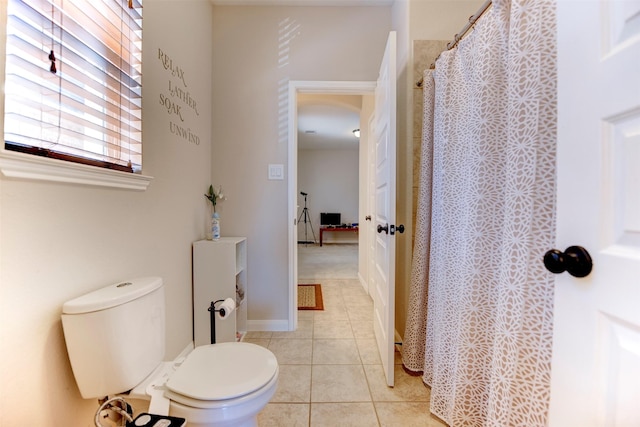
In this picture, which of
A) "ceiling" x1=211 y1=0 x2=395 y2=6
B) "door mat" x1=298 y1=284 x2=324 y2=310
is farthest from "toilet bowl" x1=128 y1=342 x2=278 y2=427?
"ceiling" x1=211 y1=0 x2=395 y2=6

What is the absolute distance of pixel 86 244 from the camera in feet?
3.15

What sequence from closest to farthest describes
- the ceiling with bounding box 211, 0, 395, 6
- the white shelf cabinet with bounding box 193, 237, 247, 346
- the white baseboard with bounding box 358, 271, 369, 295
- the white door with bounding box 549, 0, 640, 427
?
the white door with bounding box 549, 0, 640, 427, the white shelf cabinet with bounding box 193, 237, 247, 346, the ceiling with bounding box 211, 0, 395, 6, the white baseboard with bounding box 358, 271, 369, 295

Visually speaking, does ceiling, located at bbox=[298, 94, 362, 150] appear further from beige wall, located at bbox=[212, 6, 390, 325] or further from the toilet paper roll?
the toilet paper roll

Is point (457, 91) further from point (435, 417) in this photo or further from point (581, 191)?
point (435, 417)

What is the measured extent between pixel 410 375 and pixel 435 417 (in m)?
0.32

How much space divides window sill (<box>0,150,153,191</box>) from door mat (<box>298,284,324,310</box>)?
1.99 meters

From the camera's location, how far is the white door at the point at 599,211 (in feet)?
1.49

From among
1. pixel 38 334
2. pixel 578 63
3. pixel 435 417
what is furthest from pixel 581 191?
pixel 38 334

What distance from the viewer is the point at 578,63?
54 centimetres

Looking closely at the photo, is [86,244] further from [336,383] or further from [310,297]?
[310,297]

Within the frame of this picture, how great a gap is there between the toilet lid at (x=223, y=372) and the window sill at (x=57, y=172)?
0.75 m

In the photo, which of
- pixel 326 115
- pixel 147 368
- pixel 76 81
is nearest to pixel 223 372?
pixel 147 368

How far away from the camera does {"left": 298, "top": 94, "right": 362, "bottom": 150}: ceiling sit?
349cm

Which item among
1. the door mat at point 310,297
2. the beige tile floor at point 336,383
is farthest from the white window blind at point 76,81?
the door mat at point 310,297
